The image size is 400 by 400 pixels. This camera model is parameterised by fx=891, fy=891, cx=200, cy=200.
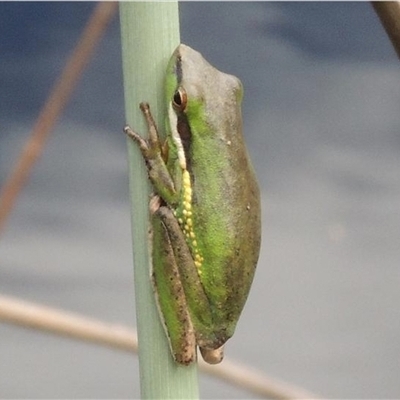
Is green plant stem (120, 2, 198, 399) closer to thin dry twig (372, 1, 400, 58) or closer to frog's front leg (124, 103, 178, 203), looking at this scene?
frog's front leg (124, 103, 178, 203)

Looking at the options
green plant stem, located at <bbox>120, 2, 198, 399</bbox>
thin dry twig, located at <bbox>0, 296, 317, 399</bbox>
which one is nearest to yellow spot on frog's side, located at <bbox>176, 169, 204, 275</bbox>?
thin dry twig, located at <bbox>0, 296, 317, 399</bbox>

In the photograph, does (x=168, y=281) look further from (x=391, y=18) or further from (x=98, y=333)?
(x=391, y=18)

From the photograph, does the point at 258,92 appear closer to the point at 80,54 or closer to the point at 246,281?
the point at 246,281

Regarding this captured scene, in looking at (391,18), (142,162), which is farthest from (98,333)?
(391,18)

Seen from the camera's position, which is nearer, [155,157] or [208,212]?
[155,157]

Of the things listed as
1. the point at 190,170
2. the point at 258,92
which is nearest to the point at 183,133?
the point at 190,170

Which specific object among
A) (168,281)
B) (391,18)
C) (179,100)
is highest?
(391,18)
